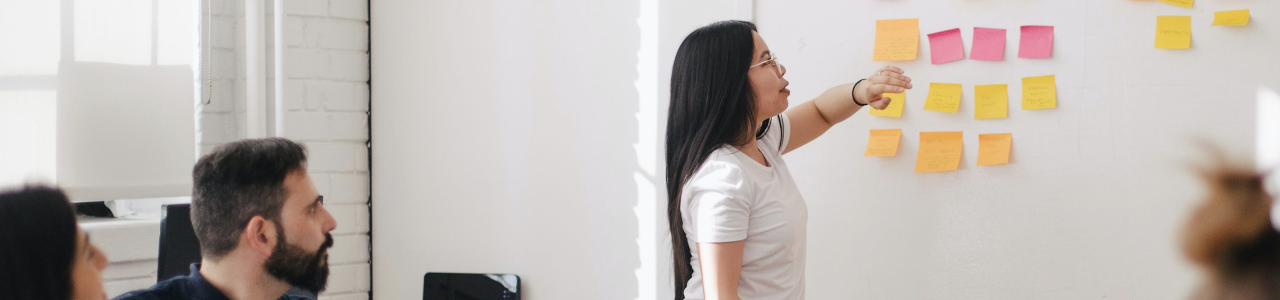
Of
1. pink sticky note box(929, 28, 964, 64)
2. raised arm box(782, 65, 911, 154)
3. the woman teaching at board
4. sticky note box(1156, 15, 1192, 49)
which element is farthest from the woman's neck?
sticky note box(1156, 15, 1192, 49)

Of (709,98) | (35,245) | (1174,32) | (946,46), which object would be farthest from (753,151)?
(35,245)

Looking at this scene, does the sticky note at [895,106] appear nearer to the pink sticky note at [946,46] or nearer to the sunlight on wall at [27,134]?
the pink sticky note at [946,46]

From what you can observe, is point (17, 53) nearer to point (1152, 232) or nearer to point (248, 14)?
point (248, 14)

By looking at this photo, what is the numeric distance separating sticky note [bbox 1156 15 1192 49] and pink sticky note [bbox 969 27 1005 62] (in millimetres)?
270

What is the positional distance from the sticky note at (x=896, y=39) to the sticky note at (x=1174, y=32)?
0.43 meters

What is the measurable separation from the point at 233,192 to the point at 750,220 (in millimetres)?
834

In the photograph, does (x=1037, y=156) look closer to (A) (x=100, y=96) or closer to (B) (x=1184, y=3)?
(B) (x=1184, y=3)

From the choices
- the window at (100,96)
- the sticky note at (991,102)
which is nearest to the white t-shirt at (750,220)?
the sticky note at (991,102)

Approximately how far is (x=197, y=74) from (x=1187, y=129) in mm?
2367

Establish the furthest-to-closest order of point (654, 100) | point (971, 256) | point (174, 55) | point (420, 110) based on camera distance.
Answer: point (420, 110), point (174, 55), point (654, 100), point (971, 256)

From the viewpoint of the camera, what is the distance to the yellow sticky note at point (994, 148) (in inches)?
66.1

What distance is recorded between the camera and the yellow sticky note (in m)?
1.68

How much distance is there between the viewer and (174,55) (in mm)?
2264

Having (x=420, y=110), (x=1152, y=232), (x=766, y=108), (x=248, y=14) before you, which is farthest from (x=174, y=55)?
(x=1152, y=232)
